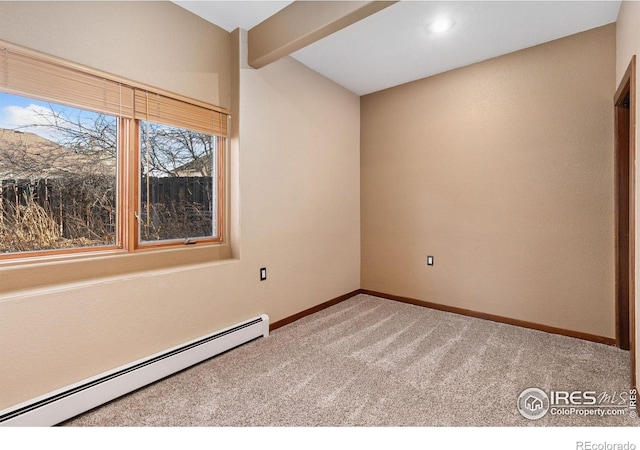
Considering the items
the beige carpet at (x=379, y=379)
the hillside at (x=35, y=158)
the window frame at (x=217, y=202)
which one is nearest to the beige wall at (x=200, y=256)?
the window frame at (x=217, y=202)

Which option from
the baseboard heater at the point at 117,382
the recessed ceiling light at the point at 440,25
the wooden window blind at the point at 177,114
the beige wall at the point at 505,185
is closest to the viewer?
the baseboard heater at the point at 117,382

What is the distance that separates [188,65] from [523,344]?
355cm

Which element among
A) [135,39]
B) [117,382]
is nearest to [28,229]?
[117,382]

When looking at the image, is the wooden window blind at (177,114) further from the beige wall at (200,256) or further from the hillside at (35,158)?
the hillside at (35,158)

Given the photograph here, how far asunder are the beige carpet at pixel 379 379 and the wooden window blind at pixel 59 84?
183 cm

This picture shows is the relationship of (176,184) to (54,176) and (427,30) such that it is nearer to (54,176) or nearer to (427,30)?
(54,176)

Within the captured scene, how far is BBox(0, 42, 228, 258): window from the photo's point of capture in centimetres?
175

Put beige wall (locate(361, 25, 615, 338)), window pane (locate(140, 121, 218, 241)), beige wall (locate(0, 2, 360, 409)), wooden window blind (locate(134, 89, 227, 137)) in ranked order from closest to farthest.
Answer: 1. beige wall (locate(0, 2, 360, 409))
2. wooden window blind (locate(134, 89, 227, 137))
3. window pane (locate(140, 121, 218, 241))
4. beige wall (locate(361, 25, 615, 338))

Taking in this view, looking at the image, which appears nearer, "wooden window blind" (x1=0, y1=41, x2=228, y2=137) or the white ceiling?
"wooden window blind" (x1=0, y1=41, x2=228, y2=137)

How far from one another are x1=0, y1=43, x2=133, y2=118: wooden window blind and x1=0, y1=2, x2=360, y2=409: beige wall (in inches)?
3.2

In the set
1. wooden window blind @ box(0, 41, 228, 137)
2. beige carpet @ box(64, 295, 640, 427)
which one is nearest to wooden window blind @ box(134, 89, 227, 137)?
wooden window blind @ box(0, 41, 228, 137)

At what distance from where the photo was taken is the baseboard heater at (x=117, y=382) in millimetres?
1568

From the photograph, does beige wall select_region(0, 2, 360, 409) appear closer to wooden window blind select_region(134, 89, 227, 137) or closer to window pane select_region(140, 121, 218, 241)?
wooden window blind select_region(134, 89, 227, 137)

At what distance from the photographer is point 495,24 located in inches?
98.3
